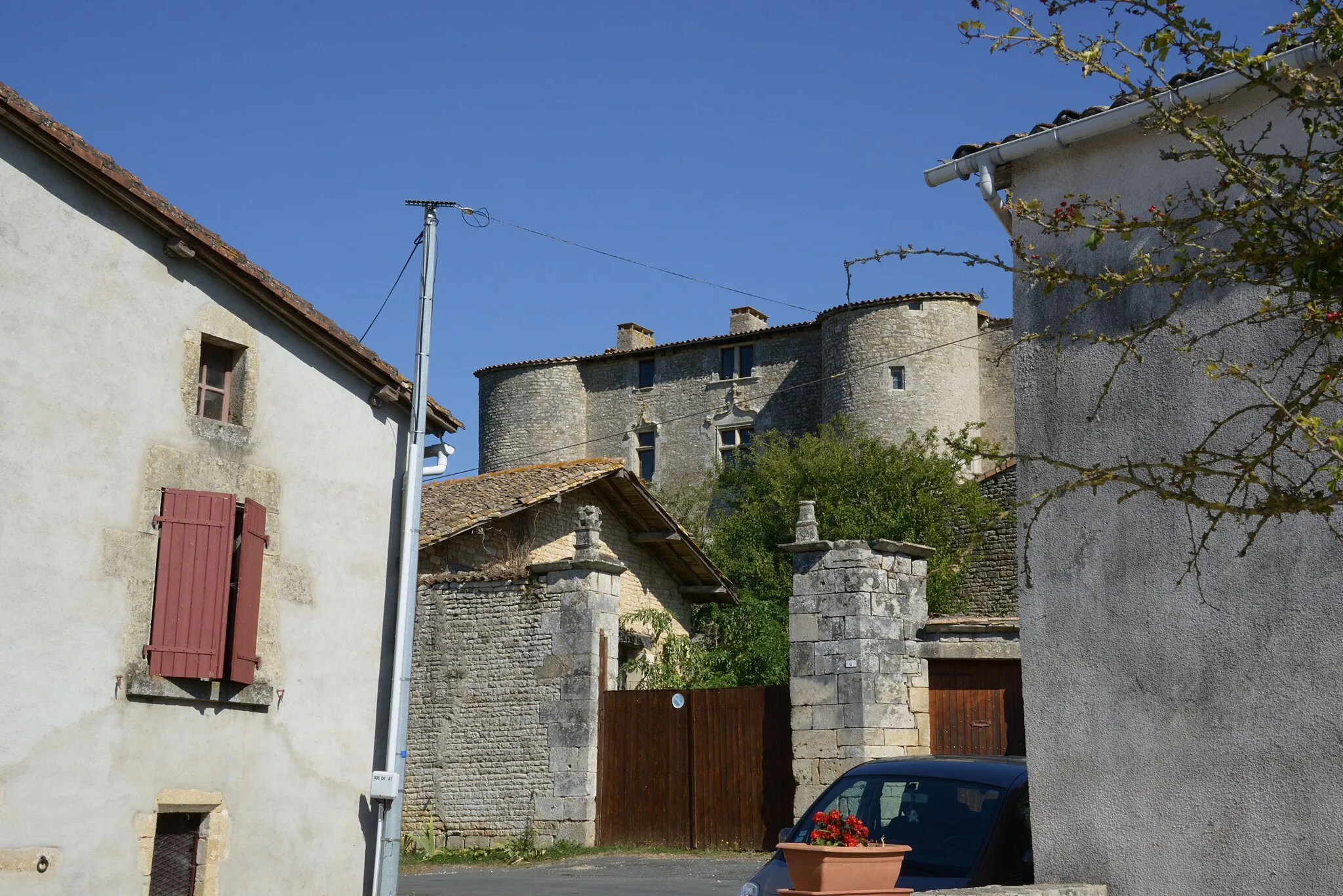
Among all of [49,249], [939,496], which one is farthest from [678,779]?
[939,496]

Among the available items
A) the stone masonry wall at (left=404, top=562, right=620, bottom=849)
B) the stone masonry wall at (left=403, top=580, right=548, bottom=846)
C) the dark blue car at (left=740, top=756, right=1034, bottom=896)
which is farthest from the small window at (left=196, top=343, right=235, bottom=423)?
the dark blue car at (left=740, top=756, right=1034, bottom=896)

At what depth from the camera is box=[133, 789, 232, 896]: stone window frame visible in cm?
1047

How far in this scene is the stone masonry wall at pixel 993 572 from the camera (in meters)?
27.2

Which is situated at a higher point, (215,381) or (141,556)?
(215,381)

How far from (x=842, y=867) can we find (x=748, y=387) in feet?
110

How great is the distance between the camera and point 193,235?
11320 millimetres

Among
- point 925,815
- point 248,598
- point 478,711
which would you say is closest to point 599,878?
point 478,711

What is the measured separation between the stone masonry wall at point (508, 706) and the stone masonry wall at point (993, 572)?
1290cm

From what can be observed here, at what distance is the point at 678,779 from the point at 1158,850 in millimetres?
9902

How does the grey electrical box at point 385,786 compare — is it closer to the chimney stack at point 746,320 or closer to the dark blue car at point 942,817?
the dark blue car at point 942,817

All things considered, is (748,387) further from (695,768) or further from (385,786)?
(385,786)

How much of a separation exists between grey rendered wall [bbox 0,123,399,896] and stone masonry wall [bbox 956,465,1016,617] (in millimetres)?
17198

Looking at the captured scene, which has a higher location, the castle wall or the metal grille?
the castle wall

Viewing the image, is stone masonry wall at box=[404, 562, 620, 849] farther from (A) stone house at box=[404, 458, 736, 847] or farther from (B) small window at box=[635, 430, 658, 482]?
(B) small window at box=[635, 430, 658, 482]
